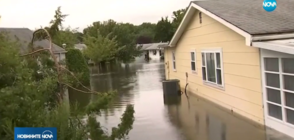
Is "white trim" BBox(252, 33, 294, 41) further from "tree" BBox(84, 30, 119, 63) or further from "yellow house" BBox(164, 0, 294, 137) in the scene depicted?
"tree" BBox(84, 30, 119, 63)

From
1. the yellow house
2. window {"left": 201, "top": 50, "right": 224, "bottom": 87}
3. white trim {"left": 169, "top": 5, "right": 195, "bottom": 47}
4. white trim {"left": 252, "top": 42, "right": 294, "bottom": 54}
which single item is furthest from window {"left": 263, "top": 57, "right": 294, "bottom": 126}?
white trim {"left": 169, "top": 5, "right": 195, "bottom": 47}


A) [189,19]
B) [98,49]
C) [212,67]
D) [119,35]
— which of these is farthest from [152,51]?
[212,67]

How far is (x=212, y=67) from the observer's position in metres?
12.8

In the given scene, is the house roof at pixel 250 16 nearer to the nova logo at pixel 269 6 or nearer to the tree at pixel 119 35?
the nova logo at pixel 269 6

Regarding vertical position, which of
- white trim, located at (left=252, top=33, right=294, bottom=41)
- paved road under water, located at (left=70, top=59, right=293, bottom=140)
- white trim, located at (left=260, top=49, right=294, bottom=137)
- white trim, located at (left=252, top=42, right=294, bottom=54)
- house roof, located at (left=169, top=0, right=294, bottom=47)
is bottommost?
paved road under water, located at (left=70, top=59, right=293, bottom=140)

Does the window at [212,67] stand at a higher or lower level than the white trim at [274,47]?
lower

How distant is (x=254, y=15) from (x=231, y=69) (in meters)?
1.89

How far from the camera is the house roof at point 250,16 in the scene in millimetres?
8680

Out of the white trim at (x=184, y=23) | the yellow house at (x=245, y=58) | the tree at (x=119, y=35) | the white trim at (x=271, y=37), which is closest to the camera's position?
the yellow house at (x=245, y=58)

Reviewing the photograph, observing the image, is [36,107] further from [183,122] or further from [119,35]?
[119,35]

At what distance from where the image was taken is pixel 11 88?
11.7 ft

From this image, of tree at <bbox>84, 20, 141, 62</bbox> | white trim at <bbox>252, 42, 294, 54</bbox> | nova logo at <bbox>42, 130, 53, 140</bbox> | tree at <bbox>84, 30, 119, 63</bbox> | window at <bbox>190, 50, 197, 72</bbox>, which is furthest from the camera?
tree at <bbox>84, 20, 141, 62</bbox>

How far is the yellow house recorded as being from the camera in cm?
775

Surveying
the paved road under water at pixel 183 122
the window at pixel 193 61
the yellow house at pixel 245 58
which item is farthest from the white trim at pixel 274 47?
the window at pixel 193 61
